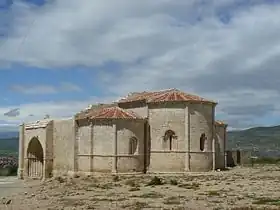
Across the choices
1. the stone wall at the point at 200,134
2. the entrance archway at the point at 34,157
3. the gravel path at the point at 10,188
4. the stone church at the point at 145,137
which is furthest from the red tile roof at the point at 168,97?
the gravel path at the point at 10,188

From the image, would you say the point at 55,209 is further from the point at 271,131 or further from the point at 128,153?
the point at 271,131

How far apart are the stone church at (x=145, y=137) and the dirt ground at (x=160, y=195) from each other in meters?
4.02

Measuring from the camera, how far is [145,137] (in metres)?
45.6

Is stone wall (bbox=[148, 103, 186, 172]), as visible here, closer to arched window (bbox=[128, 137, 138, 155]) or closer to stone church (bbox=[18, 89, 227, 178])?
stone church (bbox=[18, 89, 227, 178])

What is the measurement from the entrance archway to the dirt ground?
573 inches

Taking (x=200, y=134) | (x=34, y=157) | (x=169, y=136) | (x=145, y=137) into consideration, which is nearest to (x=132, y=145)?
Result: (x=145, y=137)

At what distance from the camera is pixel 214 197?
26859 mm

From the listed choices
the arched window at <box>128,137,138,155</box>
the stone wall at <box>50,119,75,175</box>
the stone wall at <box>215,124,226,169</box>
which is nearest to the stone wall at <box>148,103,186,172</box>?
the arched window at <box>128,137,138,155</box>

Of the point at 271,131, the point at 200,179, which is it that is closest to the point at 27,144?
the point at 200,179

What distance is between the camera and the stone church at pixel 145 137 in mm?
43562

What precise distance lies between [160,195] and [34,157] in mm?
28213

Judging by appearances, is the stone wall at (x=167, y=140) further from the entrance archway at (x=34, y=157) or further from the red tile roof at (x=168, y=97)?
the entrance archway at (x=34, y=157)

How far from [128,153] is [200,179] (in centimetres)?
796

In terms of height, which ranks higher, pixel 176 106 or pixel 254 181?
pixel 176 106
